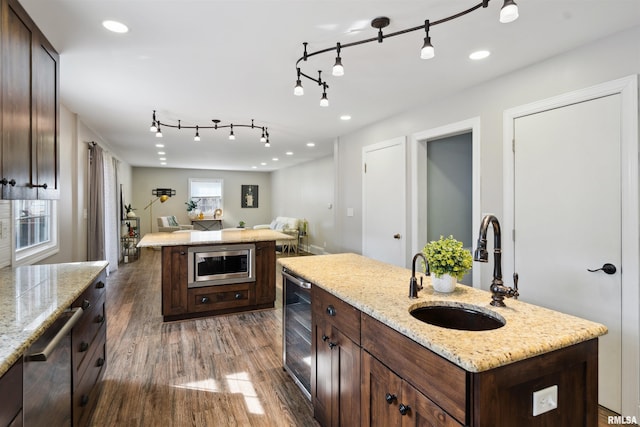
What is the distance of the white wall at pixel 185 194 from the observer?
404 inches

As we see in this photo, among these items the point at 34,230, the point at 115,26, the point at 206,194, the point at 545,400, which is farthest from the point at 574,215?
the point at 206,194

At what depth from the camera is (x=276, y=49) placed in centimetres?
240

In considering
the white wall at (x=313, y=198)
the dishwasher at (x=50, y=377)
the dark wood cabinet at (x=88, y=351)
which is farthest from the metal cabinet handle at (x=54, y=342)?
the white wall at (x=313, y=198)

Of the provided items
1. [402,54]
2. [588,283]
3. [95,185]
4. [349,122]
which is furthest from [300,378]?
[95,185]

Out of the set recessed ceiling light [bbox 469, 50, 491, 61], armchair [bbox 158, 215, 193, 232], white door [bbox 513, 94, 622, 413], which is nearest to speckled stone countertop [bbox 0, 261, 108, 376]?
recessed ceiling light [bbox 469, 50, 491, 61]

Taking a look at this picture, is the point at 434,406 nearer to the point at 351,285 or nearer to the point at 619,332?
the point at 351,285

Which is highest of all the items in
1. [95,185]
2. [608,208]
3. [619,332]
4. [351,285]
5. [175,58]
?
[175,58]

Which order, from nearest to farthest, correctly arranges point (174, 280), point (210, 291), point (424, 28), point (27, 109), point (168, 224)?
point (27, 109) < point (424, 28) < point (174, 280) < point (210, 291) < point (168, 224)

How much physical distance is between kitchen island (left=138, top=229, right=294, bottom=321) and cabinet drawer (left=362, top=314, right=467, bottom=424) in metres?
2.67

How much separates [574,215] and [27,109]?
11.9 ft

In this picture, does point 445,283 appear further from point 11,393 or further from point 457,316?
point 11,393

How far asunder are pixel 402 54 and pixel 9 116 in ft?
8.17

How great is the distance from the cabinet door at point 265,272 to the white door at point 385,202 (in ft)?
4.68

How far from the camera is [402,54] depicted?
98.7 inches
